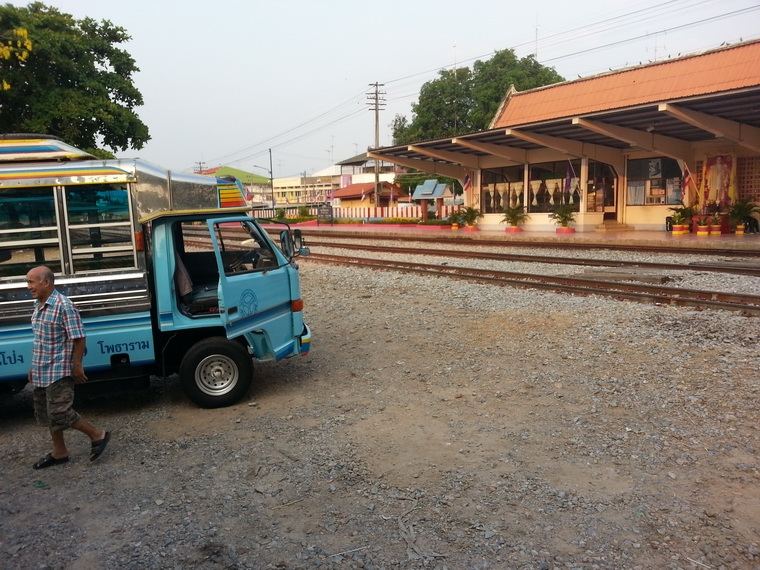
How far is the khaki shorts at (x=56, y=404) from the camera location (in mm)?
4590

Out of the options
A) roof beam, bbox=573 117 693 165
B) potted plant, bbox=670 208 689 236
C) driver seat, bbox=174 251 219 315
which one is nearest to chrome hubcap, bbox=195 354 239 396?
driver seat, bbox=174 251 219 315

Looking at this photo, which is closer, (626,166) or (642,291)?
(642,291)

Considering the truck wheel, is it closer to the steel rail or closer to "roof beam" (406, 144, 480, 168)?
the steel rail

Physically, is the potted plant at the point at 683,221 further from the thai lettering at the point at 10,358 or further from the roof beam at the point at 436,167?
the thai lettering at the point at 10,358

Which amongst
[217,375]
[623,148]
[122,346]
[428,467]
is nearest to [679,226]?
[623,148]

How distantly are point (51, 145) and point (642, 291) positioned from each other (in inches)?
368

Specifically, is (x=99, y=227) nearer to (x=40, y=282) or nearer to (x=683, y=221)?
(x=40, y=282)

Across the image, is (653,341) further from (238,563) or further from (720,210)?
(720,210)

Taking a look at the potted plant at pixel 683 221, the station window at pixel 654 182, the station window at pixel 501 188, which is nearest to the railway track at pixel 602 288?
the potted plant at pixel 683 221

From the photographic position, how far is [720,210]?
69.1 feet

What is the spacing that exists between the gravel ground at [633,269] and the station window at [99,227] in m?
9.65

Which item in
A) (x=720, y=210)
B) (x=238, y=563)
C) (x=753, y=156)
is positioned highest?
(x=753, y=156)

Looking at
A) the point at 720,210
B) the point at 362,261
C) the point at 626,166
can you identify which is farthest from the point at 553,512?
the point at 626,166

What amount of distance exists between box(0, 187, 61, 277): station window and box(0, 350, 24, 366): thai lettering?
71 cm
